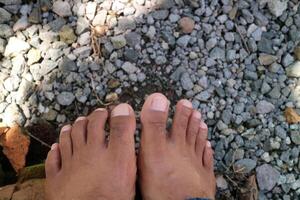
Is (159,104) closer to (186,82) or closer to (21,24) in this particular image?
(186,82)

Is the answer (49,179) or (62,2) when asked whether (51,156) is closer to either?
(49,179)

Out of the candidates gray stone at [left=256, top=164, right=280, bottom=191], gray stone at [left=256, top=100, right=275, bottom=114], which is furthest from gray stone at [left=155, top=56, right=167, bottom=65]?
gray stone at [left=256, top=164, right=280, bottom=191]

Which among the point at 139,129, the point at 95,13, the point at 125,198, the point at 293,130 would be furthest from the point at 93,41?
A: the point at 293,130

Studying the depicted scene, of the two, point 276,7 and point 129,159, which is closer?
point 129,159

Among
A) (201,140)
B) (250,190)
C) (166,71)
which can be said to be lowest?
(250,190)

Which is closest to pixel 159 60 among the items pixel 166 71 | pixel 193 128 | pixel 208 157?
pixel 166 71

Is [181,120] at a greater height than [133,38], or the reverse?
[133,38]

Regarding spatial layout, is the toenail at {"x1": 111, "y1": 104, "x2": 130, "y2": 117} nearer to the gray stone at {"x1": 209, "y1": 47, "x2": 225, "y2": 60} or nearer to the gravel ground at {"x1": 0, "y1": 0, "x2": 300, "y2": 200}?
the gravel ground at {"x1": 0, "y1": 0, "x2": 300, "y2": 200}
